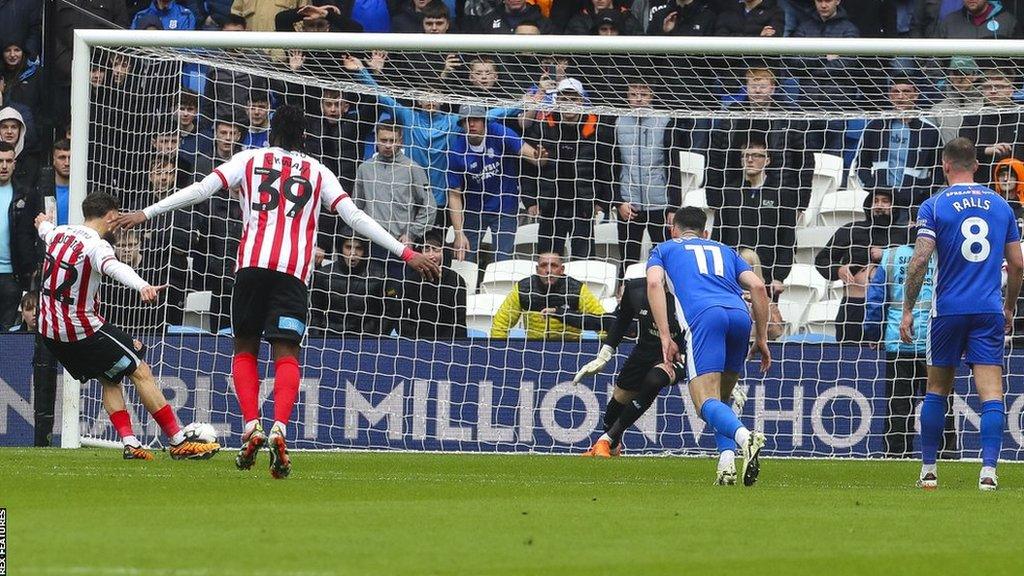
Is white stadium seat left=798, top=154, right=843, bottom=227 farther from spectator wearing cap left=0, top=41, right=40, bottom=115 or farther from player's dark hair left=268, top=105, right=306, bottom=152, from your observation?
spectator wearing cap left=0, top=41, right=40, bottom=115

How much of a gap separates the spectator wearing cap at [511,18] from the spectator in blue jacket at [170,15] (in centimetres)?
331

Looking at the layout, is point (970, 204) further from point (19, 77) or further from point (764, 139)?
point (19, 77)

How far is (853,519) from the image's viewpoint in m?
7.35

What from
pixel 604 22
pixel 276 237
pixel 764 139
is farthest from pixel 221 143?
pixel 276 237

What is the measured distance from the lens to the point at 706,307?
10.1 m

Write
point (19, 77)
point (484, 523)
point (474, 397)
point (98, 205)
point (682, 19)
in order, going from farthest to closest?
point (682, 19)
point (19, 77)
point (474, 397)
point (98, 205)
point (484, 523)

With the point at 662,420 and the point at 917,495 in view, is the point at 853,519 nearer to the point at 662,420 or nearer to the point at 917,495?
the point at 917,495

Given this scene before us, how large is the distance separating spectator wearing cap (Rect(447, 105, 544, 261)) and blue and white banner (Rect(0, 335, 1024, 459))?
1506 mm

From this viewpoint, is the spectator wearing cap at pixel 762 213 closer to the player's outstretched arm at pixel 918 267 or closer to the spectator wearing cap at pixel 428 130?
the spectator wearing cap at pixel 428 130

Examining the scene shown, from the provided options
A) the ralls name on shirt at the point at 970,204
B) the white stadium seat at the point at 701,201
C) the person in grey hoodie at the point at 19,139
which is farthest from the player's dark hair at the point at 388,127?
the ralls name on shirt at the point at 970,204

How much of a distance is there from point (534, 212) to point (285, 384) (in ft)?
21.2

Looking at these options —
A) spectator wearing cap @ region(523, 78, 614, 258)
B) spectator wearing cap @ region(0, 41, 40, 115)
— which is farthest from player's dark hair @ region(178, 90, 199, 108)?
spectator wearing cap @ region(523, 78, 614, 258)

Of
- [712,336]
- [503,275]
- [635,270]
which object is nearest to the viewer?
[712,336]

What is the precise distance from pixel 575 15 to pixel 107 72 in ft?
16.5
